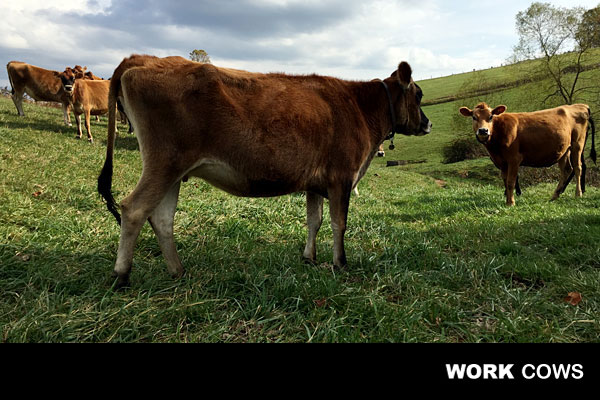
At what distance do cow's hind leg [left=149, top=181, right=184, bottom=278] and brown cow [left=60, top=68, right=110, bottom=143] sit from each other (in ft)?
35.5

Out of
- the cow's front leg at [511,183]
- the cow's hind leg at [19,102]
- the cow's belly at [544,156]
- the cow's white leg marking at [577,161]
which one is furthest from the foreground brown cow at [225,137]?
the cow's hind leg at [19,102]

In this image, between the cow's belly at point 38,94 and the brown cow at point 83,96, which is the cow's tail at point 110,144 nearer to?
the brown cow at point 83,96

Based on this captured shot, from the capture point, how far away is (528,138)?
10898 mm

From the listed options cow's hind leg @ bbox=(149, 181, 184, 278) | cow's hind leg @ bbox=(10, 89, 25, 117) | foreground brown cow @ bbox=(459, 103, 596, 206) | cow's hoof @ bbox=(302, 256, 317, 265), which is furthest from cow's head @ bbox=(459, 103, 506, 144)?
cow's hind leg @ bbox=(10, 89, 25, 117)

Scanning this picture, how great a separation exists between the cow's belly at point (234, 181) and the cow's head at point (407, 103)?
6.74 feet

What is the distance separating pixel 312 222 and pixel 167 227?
1775 millimetres

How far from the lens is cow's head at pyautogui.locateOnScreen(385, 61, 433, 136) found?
4.94 m

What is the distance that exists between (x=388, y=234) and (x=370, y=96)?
2.43 metres

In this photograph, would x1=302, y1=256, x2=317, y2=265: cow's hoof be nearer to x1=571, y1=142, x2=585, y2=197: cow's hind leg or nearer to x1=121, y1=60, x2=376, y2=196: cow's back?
x1=121, y1=60, x2=376, y2=196: cow's back

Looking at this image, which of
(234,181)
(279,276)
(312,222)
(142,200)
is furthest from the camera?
(312,222)

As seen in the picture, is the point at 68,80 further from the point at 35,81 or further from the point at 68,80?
the point at 35,81

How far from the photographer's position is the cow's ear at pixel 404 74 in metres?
4.87

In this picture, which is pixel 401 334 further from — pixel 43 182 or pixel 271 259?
pixel 43 182

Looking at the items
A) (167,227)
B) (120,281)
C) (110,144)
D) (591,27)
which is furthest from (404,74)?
(591,27)
